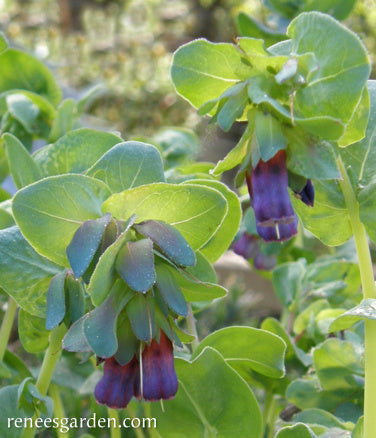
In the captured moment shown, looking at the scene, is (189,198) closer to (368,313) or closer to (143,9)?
(368,313)

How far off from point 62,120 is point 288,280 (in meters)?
0.38

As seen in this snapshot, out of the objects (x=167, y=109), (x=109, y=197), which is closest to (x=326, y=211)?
(x=109, y=197)

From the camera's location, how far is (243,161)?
0.51 m

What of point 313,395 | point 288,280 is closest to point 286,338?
point 313,395

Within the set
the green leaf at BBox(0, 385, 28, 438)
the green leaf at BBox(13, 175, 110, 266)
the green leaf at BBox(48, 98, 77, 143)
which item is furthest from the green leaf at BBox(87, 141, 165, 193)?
the green leaf at BBox(48, 98, 77, 143)

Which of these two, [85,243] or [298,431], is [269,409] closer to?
[298,431]

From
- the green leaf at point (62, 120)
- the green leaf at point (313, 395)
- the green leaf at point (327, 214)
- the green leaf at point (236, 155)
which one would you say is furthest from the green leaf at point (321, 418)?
the green leaf at point (62, 120)

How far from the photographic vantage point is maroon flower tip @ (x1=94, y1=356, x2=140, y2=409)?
0.45 meters

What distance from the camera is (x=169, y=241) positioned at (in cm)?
44

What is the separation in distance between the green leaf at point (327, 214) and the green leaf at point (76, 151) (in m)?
0.18

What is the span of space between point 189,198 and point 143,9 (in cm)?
472

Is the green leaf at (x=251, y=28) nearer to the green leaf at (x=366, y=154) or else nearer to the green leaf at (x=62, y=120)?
the green leaf at (x=62, y=120)

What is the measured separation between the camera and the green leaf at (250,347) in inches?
21.9

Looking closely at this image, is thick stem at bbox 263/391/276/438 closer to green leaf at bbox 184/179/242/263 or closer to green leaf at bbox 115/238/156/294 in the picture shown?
green leaf at bbox 184/179/242/263
